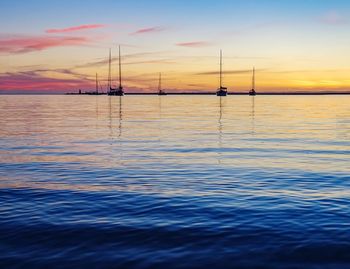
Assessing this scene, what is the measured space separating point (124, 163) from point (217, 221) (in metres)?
10.6

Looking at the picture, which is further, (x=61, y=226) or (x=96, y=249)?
(x=61, y=226)

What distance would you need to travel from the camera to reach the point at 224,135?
1425 inches

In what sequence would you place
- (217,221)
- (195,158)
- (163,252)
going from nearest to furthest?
(163,252), (217,221), (195,158)

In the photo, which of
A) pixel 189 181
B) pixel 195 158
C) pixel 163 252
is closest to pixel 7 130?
pixel 195 158

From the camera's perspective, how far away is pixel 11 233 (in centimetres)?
1073

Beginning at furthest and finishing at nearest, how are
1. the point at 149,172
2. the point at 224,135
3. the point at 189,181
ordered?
the point at 224,135, the point at 149,172, the point at 189,181

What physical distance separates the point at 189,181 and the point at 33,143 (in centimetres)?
1641

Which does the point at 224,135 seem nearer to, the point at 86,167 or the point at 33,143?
the point at 33,143

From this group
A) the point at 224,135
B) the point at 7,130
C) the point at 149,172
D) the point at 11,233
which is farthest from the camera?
the point at 7,130

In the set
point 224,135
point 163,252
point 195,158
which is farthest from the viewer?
point 224,135

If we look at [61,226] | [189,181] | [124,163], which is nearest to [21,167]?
[124,163]

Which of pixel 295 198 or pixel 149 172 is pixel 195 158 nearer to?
pixel 149 172

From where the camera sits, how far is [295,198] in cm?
1449

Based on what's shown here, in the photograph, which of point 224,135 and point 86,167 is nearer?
point 86,167
